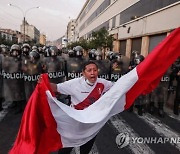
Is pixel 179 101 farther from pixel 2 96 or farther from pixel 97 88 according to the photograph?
pixel 2 96

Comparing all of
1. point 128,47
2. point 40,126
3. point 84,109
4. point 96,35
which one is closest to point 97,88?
point 84,109

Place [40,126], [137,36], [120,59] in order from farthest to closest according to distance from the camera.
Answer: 1. [137,36]
2. [120,59]
3. [40,126]

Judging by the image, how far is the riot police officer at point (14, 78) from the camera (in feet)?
25.5

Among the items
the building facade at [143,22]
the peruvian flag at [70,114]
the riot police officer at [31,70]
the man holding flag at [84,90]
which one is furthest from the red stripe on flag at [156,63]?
the building facade at [143,22]

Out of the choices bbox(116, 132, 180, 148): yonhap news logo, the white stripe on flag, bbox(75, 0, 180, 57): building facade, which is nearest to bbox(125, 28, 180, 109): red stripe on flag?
the white stripe on flag

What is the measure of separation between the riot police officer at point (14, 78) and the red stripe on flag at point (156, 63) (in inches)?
184

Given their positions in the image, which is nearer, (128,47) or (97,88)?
(97,88)

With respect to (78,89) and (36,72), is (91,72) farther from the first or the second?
(36,72)

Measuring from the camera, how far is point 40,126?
3.62 metres

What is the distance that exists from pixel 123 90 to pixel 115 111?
1.08ft

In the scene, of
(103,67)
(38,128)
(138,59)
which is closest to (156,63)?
(38,128)

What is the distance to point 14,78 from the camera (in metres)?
7.91

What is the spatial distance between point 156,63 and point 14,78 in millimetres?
5098

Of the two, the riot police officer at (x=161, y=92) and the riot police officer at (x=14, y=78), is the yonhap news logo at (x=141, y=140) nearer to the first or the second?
the riot police officer at (x=161, y=92)
